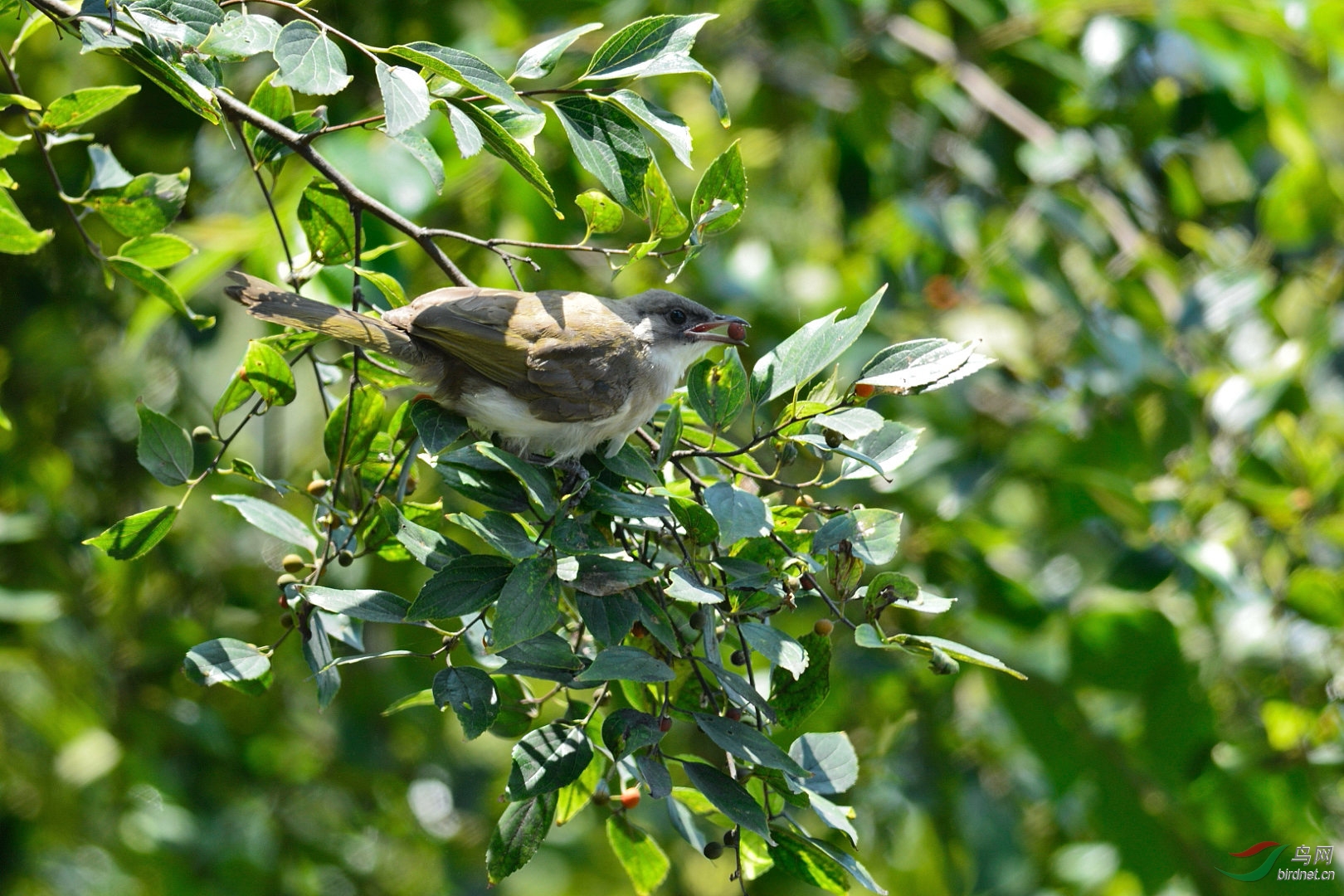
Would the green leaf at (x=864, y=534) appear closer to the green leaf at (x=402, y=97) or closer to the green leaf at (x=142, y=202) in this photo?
the green leaf at (x=402, y=97)

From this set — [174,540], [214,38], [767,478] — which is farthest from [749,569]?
[174,540]

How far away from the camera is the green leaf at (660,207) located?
1.78m

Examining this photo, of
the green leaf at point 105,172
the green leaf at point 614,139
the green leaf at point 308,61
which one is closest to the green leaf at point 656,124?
the green leaf at point 614,139

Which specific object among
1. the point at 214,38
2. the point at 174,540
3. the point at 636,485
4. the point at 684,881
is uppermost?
the point at 214,38

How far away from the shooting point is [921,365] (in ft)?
5.55

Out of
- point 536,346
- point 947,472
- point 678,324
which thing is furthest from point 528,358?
point 947,472

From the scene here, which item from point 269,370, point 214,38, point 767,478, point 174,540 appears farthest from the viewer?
point 174,540

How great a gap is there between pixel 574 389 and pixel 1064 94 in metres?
2.61

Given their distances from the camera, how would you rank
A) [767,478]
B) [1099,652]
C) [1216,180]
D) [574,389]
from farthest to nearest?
[1216,180] < [1099,652] < [574,389] < [767,478]

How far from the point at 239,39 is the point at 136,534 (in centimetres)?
78

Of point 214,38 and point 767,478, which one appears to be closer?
point 214,38

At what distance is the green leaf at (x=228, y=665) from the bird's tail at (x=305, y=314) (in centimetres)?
57

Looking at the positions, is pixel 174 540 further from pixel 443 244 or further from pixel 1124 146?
pixel 1124 146

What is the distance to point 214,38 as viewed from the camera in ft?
5.19
